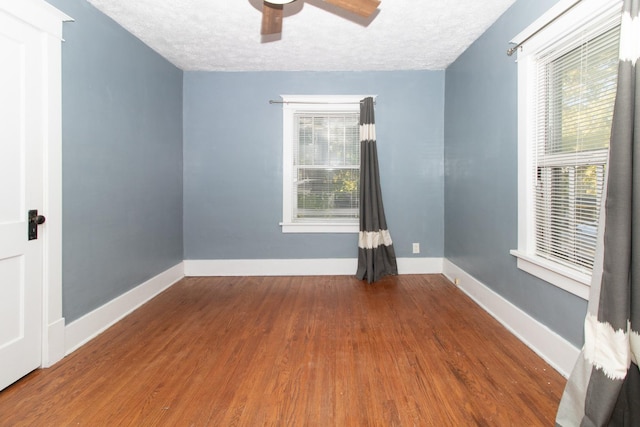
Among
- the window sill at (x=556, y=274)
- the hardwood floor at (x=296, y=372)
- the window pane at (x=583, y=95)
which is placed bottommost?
the hardwood floor at (x=296, y=372)

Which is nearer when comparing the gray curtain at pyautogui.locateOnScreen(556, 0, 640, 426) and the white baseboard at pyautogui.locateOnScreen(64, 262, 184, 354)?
the gray curtain at pyautogui.locateOnScreen(556, 0, 640, 426)

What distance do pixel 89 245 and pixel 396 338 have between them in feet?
7.67

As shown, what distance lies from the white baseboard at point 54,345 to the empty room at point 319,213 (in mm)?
18

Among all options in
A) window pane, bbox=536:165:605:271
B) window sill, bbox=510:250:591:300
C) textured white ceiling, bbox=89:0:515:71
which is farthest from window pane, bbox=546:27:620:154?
textured white ceiling, bbox=89:0:515:71

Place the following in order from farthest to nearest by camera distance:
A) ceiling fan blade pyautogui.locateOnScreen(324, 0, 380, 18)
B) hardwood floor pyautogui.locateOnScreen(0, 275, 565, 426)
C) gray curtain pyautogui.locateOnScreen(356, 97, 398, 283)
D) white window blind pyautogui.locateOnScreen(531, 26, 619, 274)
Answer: gray curtain pyautogui.locateOnScreen(356, 97, 398, 283) < ceiling fan blade pyautogui.locateOnScreen(324, 0, 380, 18) < white window blind pyautogui.locateOnScreen(531, 26, 619, 274) < hardwood floor pyautogui.locateOnScreen(0, 275, 565, 426)

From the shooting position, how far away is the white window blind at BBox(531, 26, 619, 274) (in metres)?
1.68

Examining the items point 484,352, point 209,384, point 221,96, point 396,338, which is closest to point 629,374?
point 484,352

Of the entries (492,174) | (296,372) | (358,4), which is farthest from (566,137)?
(296,372)

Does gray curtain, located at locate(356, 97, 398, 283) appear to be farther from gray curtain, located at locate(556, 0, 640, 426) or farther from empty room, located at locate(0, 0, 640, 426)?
gray curtain, located at locate(556, 0, 640, 426)

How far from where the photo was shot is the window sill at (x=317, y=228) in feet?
12.8

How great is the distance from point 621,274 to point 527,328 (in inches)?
44.4

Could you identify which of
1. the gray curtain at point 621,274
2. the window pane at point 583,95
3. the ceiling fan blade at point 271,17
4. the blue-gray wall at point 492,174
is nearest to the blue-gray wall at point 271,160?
the blue-gray wall at point 492,174

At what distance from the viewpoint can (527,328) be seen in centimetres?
221

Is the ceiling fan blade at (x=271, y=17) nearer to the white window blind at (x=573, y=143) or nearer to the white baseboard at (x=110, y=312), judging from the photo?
the white window blind at (x=573, y=143)
